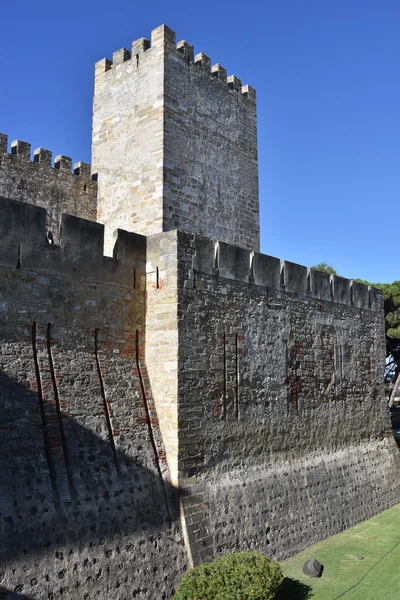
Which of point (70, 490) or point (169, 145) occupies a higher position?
point (169, 145)

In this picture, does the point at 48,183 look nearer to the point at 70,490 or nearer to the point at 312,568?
the point at 70,490

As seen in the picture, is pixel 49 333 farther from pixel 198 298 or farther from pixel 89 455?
pixel 198 298

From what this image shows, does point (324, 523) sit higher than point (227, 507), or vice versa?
point (227, 507)

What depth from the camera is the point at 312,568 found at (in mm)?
9602

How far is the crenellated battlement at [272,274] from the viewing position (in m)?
9.96

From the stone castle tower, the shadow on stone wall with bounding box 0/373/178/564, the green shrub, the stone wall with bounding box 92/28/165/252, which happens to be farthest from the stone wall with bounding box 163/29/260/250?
the green shrub

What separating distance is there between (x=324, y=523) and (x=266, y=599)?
440cm

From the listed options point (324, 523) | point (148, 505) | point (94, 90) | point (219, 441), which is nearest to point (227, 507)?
point (219, 441)

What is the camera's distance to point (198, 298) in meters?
9.66

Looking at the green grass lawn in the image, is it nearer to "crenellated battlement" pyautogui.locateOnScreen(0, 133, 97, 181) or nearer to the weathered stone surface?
the weathered stone surface

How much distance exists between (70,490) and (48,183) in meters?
8.50

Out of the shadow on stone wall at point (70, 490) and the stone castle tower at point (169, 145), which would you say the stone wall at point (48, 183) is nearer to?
the stone castle tower at point (169, 145)

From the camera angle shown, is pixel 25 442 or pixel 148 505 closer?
pixel 25 442

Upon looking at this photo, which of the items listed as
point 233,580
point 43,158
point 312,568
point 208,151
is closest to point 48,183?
point 43,158
